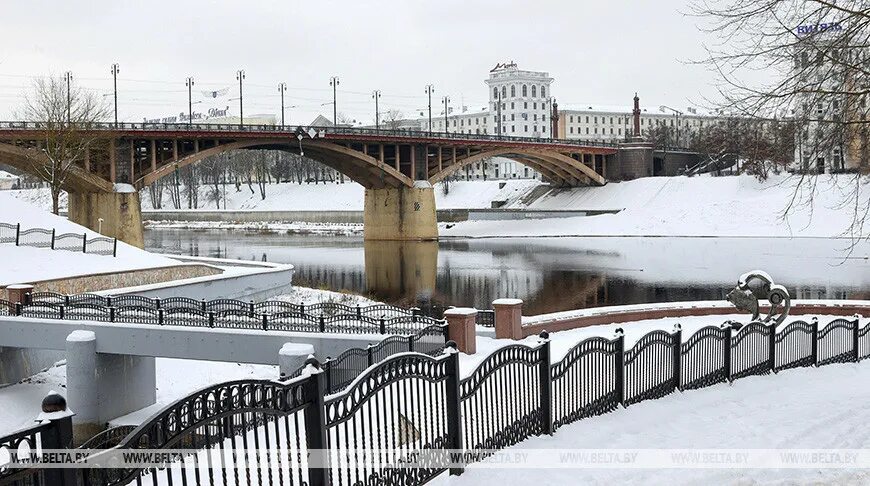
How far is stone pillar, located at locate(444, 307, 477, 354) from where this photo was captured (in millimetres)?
16875

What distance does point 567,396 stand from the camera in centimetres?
964

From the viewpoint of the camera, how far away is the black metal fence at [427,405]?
5.74 meters

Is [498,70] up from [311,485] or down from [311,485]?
up

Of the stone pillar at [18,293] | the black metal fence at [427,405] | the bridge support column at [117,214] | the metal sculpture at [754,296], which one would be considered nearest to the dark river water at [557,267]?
the bridge support column at [117,214]

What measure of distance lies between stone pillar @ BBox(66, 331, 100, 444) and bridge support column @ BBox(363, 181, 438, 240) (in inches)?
2014

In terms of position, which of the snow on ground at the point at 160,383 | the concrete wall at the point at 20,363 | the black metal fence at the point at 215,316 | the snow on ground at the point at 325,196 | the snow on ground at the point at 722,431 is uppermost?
the snow on ground at the point at 325,196

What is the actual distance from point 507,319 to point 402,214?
52.9 metres

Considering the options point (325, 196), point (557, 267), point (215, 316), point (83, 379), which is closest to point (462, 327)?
point (215, 316)

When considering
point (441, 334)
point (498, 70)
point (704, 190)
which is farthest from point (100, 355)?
point (498, 70)

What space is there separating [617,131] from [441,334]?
148370mm

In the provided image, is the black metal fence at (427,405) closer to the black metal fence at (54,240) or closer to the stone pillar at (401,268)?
the black metal fence at (54,240)

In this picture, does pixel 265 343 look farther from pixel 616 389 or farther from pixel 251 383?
pixel 251 383

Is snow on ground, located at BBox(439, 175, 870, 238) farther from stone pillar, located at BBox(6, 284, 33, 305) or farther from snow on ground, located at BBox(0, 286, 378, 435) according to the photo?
stone pillar, located at BBox(6, 284, 33, 305)

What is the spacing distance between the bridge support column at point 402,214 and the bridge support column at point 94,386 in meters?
49.9
